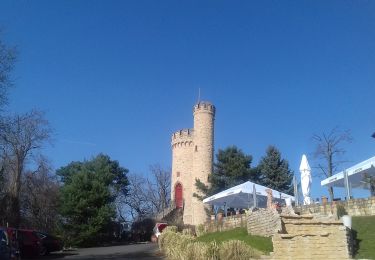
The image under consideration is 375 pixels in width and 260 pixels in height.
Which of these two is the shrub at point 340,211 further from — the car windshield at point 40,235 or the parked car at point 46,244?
the car windshield at point 40,235

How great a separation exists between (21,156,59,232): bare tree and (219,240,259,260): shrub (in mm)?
25016

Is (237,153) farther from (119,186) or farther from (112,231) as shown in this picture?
(119,186)

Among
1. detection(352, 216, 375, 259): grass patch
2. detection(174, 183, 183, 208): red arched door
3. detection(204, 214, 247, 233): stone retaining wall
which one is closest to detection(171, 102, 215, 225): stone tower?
detection(174, 183, 183, 208): red arched door

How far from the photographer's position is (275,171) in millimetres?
36875

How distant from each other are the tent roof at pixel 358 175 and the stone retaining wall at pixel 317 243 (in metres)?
5.07

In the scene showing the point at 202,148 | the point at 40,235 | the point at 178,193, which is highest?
the point at 202,148

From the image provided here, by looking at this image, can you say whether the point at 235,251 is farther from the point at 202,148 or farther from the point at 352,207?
the point at 202,148

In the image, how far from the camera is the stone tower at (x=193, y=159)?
43625 millimetres

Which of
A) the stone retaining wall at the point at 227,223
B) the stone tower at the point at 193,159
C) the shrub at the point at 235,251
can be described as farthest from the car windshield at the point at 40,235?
the stone tower at the point at 193,159

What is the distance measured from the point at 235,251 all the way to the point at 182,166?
110ft

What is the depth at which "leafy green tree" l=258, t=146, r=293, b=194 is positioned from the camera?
36375 millimetres

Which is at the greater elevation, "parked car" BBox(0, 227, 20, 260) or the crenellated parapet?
the crenellated parapet

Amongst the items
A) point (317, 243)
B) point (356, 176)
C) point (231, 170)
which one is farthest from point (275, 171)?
point (317, 243)

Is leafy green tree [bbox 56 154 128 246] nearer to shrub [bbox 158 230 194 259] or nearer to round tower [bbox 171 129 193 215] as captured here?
shrub [bbox 158 230 194 259]
